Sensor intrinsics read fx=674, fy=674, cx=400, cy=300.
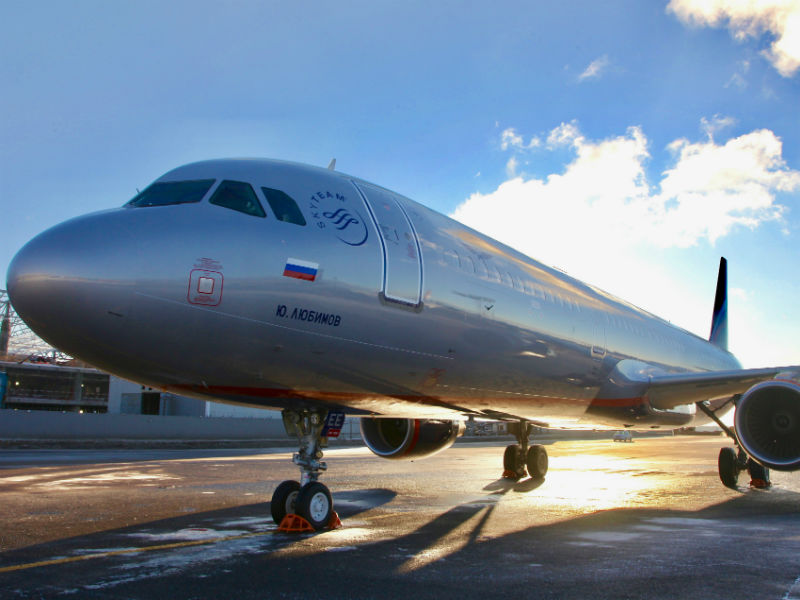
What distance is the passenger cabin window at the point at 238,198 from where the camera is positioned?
20.8 feet

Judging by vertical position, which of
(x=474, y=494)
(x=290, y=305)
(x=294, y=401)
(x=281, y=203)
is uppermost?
(x=281, y=203)

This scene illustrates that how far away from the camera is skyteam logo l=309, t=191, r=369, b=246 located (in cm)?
670

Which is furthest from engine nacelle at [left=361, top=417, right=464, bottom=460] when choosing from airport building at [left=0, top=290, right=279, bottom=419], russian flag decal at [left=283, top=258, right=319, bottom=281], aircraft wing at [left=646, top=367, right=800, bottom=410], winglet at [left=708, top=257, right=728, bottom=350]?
airport building at [left=0, top=290, right=279, bottom=419]

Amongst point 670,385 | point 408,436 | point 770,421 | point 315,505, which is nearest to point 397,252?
point 315,505

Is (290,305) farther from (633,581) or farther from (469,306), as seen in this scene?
(633,581)

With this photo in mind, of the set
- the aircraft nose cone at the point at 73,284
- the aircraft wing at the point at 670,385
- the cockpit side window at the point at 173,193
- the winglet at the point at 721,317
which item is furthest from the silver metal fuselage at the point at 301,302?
the winglet at the point at 721,317

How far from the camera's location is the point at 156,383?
20.2 feet

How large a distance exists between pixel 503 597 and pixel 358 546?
235cm

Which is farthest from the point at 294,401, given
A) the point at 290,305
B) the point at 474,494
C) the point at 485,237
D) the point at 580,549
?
the point at 474,494

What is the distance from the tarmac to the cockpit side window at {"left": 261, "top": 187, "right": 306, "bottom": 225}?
10.1 feet

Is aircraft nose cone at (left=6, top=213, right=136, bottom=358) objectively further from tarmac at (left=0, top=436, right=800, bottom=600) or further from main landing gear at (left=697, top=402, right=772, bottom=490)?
main landing gear at (left=697, top=402, right=772, bottom=490)

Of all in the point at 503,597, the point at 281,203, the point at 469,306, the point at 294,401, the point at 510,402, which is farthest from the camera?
the point at 510,402

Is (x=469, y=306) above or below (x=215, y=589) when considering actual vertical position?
above

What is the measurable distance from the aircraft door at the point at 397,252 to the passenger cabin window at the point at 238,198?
54.7 inches
